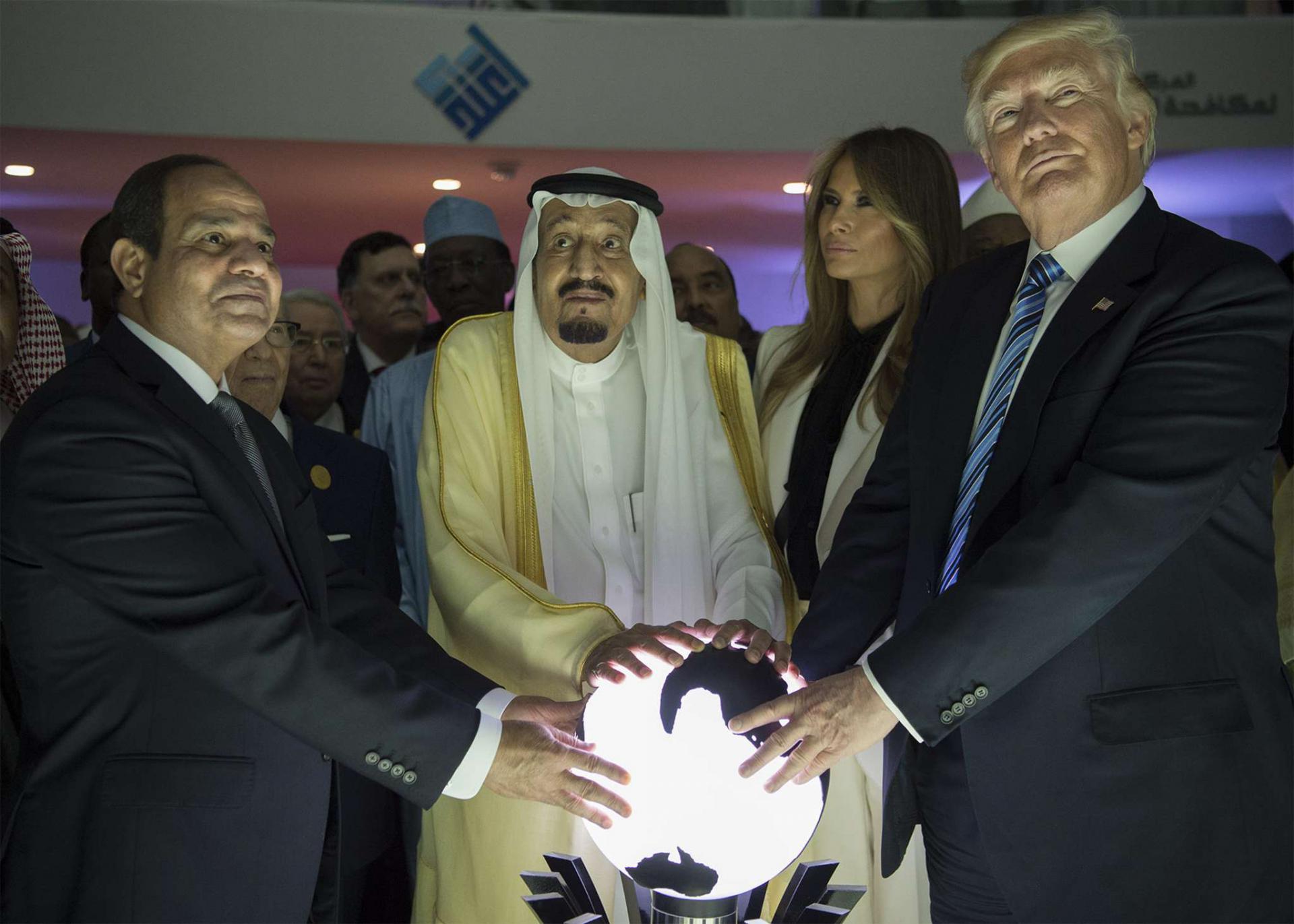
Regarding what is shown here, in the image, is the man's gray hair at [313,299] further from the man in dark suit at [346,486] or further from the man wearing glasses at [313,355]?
the man in dark suit at [346,486]

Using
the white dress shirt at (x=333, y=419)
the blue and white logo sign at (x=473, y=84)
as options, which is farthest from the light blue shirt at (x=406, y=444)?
the blue and white logo sign at (x=473, y=84)

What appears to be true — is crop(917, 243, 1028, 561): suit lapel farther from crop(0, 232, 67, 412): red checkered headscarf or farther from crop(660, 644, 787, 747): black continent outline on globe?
crop(0, 232, 67, 412): red checkered headscarf

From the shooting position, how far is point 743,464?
324cm

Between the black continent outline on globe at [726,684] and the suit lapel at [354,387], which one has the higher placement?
the suit lapel at [354,387]

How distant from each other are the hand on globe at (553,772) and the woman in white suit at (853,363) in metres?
1.16

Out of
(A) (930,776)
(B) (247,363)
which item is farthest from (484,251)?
(A) (930,776)

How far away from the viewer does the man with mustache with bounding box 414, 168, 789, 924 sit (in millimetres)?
2918

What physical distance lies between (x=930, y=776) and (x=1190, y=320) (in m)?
0.91

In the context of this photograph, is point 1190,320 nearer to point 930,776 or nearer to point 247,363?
point 930,776

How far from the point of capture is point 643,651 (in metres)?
2.14

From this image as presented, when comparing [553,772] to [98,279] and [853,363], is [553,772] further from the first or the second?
[98,279]

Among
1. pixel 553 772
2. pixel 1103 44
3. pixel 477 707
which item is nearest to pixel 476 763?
pixel 553 772

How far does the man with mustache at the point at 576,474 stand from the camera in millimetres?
2918

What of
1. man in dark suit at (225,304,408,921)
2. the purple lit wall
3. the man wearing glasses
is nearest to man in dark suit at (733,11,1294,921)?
man in dark suit at (225,304,408,921)
